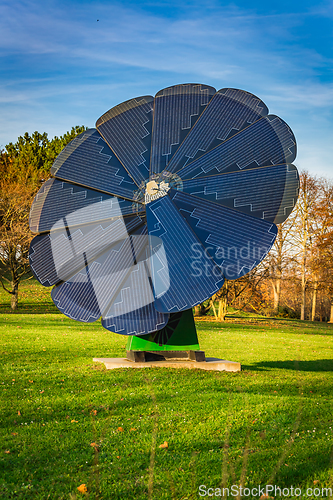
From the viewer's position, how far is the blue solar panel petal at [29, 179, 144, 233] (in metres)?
8.77

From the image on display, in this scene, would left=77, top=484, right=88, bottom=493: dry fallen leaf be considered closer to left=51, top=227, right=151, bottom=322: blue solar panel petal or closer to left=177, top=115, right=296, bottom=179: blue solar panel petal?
left=51, top=227, right=151, bottom=322: blue solar panel petal

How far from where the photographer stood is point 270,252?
3334cm

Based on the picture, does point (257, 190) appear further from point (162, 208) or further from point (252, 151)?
point (162, 208)

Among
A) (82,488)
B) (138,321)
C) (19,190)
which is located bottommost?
(82,488)

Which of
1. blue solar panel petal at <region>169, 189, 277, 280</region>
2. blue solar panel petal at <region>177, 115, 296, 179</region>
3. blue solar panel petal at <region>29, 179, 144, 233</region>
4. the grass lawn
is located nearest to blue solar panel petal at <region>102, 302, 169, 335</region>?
the grass lawn

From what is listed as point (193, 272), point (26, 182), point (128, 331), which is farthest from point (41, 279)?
point (26, 182)

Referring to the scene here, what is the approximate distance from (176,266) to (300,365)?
7583 millimetres

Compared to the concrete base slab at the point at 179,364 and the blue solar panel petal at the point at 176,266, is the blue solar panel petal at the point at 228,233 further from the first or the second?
the concrete base slab at the point at 179,364

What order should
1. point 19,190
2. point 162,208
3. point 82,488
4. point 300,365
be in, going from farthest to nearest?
point 19,190 < point 300,365 < point 162,208 < point 82,488

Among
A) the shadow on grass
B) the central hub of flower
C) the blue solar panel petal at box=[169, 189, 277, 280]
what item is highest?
the central hub of flower

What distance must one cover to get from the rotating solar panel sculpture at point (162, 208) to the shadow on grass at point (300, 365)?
3.70m

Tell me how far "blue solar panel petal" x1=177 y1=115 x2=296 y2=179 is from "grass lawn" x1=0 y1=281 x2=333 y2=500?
4.42 m

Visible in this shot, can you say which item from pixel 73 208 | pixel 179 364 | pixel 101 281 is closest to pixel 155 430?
pixel 101 281

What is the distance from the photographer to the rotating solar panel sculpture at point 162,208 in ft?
25.7
